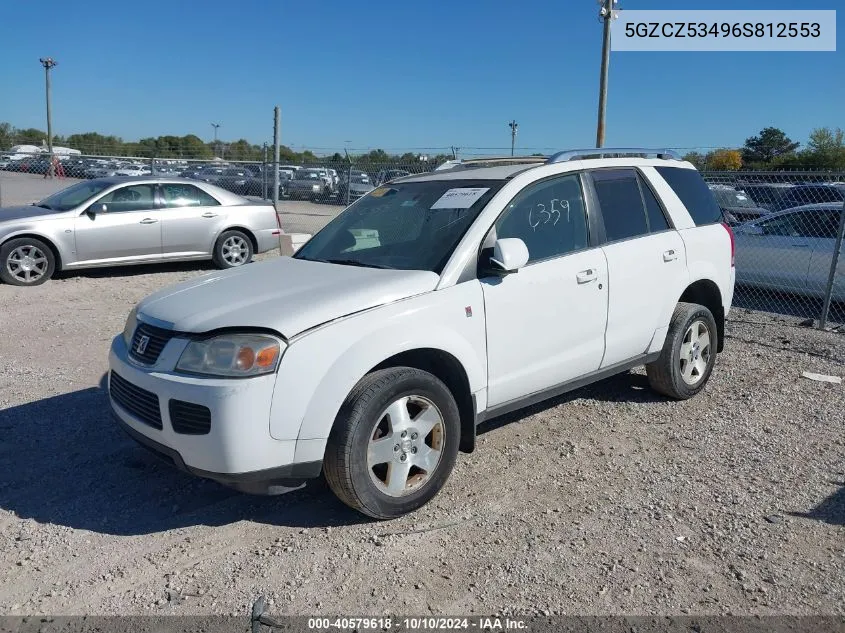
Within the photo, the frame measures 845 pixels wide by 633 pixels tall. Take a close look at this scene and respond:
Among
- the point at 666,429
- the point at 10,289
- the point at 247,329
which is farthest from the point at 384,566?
the point at 10,289

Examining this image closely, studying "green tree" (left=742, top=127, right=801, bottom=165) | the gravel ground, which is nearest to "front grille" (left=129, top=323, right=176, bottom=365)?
the gravel ground

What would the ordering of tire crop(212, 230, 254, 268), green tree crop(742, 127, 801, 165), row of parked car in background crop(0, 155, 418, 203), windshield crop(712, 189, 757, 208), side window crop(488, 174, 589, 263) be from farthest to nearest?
green tree crop(742, 127, 801, 165) → row of parked car in background crop(0, 155, 418, 203) → windshield crop(712, 189, 757, 208) → tire crop(212, 230, 254, 268) → side window crop(488, 174, 589, 263)

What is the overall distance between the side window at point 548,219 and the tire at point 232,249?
7401mm

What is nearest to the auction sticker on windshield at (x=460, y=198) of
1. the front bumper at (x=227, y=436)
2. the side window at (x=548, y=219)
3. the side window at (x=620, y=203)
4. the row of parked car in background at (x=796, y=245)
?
the side window at (x=548, y=219)

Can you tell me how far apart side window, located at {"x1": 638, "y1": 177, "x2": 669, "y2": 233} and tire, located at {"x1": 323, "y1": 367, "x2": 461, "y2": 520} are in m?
2.28

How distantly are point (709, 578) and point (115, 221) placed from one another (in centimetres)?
920

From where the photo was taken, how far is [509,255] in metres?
3.93

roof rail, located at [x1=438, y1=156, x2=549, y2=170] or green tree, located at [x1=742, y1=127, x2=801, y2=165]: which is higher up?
green tree, located at [x1=742, y1=127, x2=801, y2=165]

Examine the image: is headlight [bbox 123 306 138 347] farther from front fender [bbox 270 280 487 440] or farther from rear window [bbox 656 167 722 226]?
rear window [bbox 656 167 722 226]

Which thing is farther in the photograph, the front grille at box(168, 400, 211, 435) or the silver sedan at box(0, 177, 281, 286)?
the silver sedan at box(0, 177, 281, 286)

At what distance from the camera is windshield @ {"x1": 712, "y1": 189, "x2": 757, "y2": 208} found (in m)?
12.9

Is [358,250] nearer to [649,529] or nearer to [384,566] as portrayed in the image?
[384,566]

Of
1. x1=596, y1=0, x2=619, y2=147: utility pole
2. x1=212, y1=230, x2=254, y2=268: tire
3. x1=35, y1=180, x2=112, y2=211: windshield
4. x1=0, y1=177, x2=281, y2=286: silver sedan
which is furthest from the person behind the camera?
x1=596, y1=0, x2=619, y2=147: utility pole

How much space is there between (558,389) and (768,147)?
3417 cm
